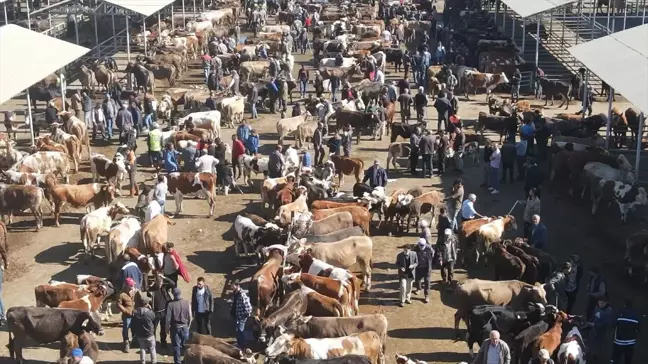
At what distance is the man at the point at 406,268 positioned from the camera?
1455 centimetres

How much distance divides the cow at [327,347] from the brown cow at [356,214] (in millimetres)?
5150

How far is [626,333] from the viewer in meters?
12.4

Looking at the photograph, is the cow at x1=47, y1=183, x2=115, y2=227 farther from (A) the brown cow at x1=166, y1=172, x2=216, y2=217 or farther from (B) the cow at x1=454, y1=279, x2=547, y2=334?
(B) the cow at x1=454, y1=279, x2=547, y2=334

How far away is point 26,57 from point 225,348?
1464 centimetres

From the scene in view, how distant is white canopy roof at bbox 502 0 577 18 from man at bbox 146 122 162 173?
49.9 ft

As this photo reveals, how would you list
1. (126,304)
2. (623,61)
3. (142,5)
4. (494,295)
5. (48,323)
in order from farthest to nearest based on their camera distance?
(142,5) → (623,61) → (494,295) → (126,304) → (48,323)

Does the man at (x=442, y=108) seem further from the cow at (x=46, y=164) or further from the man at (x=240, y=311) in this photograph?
the man at (x=240, y=311)

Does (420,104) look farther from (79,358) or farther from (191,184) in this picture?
(79,358)

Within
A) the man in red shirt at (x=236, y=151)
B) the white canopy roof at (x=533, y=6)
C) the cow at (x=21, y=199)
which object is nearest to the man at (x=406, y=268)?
the man in red shirt at (x=236, y=151)

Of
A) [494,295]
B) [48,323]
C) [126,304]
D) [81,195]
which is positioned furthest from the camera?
[81,195]

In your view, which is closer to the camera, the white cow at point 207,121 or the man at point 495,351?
the man at point 495,351

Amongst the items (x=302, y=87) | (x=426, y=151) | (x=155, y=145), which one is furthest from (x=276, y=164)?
(x=302, y=87)

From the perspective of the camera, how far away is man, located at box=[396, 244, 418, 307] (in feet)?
47.8

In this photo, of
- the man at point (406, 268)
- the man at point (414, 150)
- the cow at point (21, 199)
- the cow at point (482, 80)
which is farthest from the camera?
the cow at point (482, 80)
